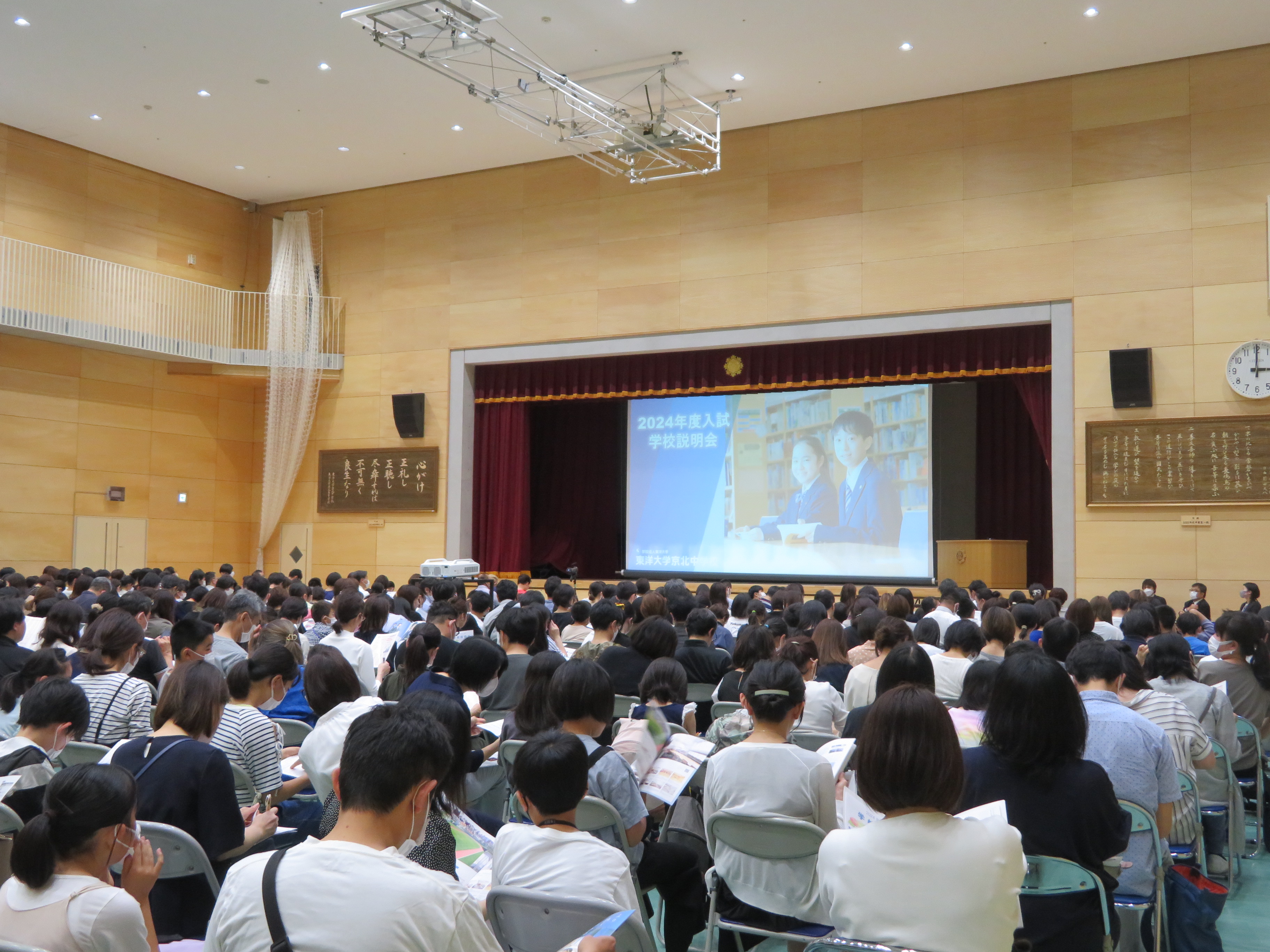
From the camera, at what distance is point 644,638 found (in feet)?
18.1

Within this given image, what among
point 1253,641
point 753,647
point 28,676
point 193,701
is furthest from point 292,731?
point 1253,641

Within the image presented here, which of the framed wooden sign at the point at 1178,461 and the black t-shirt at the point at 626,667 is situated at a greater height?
the framed wooden sign at the point at 1178,461

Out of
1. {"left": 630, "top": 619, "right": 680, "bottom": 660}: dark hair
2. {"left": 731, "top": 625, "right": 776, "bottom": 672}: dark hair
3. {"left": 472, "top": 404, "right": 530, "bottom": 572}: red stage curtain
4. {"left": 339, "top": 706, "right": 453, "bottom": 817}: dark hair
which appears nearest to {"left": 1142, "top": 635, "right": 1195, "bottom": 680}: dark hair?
{"left": 731, "top": 625, "right": 776, "bottom": 672}: dark hair

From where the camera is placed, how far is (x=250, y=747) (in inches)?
150

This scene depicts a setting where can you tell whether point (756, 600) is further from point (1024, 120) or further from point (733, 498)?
point (1024, 120)

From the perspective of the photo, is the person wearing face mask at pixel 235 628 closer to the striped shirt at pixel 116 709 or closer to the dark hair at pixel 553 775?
the striped shirt at pixel 116 709

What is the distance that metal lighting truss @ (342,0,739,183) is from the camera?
410 inches

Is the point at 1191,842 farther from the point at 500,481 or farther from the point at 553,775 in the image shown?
the point at 500,481

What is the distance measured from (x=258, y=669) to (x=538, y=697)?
45.0 inches

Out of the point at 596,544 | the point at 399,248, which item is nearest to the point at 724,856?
the point at 399,248

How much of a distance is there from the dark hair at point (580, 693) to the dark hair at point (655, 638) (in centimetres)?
189

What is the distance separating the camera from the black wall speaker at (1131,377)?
11820 mm

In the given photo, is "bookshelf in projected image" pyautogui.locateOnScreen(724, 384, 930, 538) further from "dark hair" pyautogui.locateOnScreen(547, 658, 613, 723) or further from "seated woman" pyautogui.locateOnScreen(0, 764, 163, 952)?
"seated woman" pyautogui.locateOnScreen(0, 764, 163, 952)

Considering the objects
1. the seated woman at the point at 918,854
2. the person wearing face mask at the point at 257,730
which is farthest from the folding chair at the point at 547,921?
the person wearing face mask at the point at 257,730
